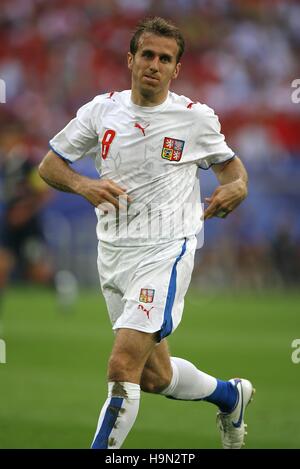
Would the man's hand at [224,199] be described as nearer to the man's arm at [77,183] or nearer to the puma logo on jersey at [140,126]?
the man's arm at [77,183]

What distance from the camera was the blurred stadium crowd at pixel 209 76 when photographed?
2350cm

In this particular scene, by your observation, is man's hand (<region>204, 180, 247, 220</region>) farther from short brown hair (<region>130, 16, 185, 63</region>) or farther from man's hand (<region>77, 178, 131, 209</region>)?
short brown hair (<region>130, 16, 185, 63</region>)

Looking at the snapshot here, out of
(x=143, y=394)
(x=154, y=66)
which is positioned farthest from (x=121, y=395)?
(x=143, y=394)

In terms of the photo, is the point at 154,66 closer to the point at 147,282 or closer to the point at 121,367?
the point at 147,282

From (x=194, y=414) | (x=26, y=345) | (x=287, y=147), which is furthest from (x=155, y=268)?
(x=287, y=147)

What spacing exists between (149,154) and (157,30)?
2.34ft

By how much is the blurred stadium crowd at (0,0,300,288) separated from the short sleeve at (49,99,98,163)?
1746 cm

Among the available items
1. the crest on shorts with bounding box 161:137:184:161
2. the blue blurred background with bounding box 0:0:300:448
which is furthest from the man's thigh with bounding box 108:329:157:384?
the blue blurred background with bounding box 0:0:300:448

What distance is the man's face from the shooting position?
222 inches

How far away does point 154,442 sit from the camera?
6.54m

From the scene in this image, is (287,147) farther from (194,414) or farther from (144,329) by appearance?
(144,329)

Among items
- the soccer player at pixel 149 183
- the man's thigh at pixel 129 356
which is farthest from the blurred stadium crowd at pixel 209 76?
the man's thigh at pixel 129 356

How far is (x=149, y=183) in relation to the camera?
570cm

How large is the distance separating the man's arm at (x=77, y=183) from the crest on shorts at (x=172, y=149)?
33 cm
